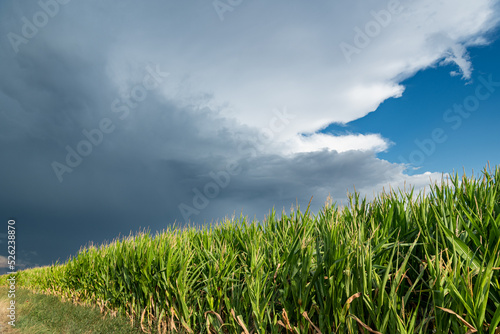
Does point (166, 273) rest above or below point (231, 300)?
above

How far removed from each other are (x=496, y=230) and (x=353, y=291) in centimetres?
153

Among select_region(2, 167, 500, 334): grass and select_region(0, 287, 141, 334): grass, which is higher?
select_region(2, 167, 500, 334): grass

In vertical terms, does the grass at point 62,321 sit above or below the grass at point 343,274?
below

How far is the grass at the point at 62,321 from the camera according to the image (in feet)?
22.4

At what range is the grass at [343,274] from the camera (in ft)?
9.19

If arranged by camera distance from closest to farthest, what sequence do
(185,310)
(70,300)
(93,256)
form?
(185,310), (93,256), (70,300)

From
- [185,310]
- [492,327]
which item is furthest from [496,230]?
[185,310]

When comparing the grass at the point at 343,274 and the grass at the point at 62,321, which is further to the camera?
the grass at the point at 62,321

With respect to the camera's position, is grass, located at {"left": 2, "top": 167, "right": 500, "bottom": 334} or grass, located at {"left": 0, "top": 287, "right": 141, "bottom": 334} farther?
grass, located at {"left": 0, "top": 287, "right": 141, "bottom": 334}

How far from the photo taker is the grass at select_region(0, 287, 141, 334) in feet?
22.4

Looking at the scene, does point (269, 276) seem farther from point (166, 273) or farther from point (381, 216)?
point (166, 273)

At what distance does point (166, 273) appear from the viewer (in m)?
5.94

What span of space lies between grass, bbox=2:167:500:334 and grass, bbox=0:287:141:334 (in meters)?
0.39

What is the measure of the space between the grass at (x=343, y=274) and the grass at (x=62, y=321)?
0.39 metres
